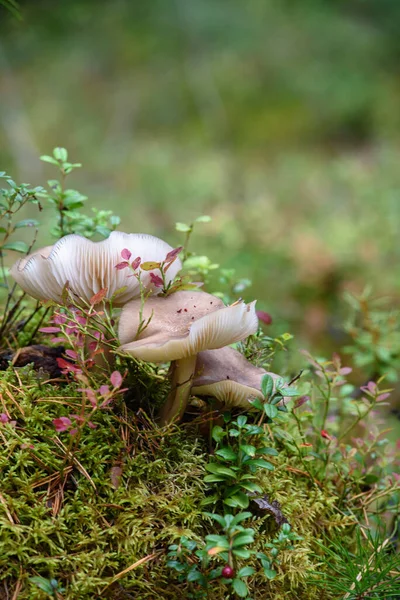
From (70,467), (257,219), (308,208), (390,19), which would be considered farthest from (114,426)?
(390,19)

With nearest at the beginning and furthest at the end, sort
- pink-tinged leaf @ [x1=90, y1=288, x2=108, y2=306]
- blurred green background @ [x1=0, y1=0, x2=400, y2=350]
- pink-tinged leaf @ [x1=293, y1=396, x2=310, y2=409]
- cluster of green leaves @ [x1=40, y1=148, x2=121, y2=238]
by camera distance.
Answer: pink-tinged leaf @ [x1=90, y1=288, x2=108, y2=306] < pink-tinged leaf @ [x1=293, y1=396, x2=310, y2=409] < cluster of green leaves @ [x1=40, y1=148, x2=121, y2=238] < blurred green background @ [x1=0, y1=0, x2=400, y2=350]

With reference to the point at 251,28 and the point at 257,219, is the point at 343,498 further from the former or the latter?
the point at 251,28

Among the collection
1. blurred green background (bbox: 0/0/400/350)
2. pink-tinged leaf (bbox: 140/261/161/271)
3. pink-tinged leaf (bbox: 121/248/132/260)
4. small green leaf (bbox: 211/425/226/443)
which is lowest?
blurred green background (bbox: 0/0/400/350)

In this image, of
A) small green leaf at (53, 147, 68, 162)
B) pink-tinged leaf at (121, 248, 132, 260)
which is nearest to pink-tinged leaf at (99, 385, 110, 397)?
pink-tinged leaf at (121, 248, 132, 260)

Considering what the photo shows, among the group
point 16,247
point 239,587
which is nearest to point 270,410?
point 239,587

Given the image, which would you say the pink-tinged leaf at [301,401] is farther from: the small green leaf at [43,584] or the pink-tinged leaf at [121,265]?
the small green leaf at [43,584]

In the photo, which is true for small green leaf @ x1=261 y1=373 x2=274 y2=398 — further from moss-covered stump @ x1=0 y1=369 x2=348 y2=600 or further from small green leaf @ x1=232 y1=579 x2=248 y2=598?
small green leaf @ x1=232 y1=579 x2=248 y2=598
